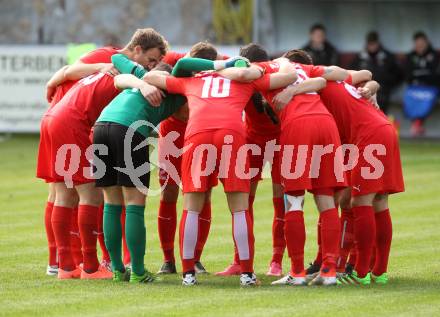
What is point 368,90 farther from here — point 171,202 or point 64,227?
point 64,227

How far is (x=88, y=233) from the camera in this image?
31.8ft

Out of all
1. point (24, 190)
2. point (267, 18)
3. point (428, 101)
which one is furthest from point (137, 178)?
point (267, 18)

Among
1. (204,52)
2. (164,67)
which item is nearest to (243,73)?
(204,52)

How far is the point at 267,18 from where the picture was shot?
24453 millimetres

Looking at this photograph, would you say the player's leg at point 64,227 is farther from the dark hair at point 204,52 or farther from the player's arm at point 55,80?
the dark hair at point 204,52

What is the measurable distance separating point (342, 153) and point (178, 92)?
135 cm

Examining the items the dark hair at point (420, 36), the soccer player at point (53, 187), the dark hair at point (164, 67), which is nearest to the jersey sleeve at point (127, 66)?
the dark hair at point (164, 67)

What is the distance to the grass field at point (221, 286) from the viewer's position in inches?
319

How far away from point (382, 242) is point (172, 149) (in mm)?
2071

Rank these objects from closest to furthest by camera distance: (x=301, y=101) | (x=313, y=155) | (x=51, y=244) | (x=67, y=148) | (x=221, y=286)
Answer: (x=313, y=155) → (x=221, y=286) → (x=301, y=101) → (x=67, y=148) → (x=51, y=244)

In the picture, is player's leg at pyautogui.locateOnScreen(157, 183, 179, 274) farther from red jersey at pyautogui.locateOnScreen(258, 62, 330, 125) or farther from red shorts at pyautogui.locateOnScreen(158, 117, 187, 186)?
red jersey at pyautogui.locateOnScreen(258, 62, 330, 125)

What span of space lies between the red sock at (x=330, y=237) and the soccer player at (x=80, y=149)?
1.84m

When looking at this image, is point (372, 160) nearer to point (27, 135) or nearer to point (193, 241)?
point (193, 241)

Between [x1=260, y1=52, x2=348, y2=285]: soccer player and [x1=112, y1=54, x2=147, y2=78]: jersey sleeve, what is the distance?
4.15 ft
